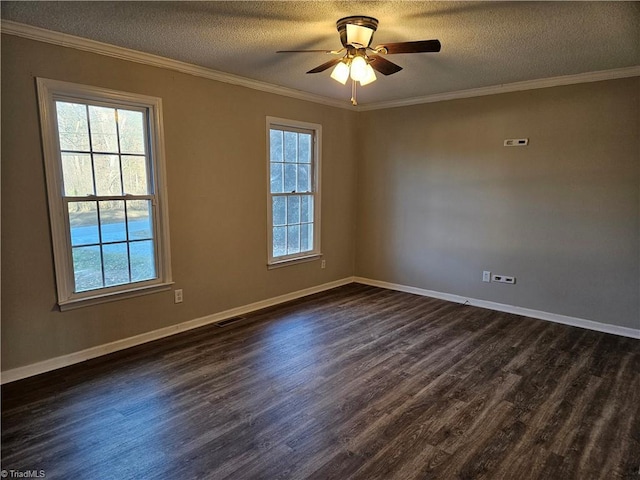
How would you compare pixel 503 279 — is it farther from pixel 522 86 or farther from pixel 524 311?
pixel 522 86

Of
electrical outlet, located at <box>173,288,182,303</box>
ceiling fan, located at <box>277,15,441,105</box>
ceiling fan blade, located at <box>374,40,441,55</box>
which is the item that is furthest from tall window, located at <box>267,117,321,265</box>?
ceiling fan blade, located at <box>374,40,441,55</box>

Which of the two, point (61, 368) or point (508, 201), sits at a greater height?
point (508, 201)

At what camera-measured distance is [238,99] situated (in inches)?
158

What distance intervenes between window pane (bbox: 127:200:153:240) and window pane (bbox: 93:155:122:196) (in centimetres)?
17

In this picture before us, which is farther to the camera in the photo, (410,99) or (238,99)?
(410,99)

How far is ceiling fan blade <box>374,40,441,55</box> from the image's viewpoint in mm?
2271

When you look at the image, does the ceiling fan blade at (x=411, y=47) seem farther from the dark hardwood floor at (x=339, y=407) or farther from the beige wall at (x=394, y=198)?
the dark hardwood floor at (x=339, y=407)

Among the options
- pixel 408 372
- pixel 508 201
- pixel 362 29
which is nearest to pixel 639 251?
pixel 508 201

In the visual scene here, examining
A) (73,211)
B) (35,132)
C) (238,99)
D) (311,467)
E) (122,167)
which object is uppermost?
(238,99)

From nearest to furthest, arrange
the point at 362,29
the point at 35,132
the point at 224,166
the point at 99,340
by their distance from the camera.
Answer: the point at 362,29 < the point at 35,132 < the point at 99,340 < the point at 224,166

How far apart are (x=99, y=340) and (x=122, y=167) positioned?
1.47 metres

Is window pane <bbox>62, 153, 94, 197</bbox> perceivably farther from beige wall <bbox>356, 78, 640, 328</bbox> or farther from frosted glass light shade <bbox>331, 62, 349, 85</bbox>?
beige wall <bbox>356, 78, 640, 328</bbox>

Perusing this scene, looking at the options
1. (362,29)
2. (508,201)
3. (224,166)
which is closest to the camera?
(362,29)

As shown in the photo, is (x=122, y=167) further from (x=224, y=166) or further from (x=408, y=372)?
(x=408, y=372)
